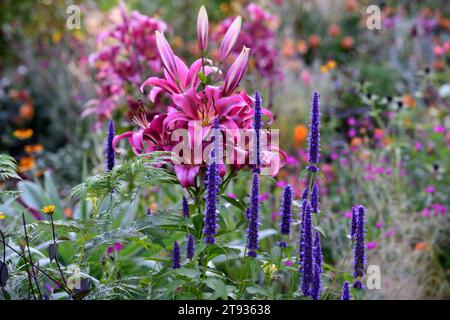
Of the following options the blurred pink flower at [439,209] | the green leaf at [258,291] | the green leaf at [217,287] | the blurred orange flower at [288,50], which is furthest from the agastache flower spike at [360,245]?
the blurred orange flower at [288,50]

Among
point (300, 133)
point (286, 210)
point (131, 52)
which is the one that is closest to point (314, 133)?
point (286, 210)

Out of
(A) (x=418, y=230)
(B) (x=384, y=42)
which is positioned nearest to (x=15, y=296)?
(A) (x=418, y=230)

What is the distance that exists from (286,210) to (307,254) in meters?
0.15

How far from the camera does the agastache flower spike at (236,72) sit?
7.08 feet

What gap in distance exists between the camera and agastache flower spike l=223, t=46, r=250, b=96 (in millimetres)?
2158

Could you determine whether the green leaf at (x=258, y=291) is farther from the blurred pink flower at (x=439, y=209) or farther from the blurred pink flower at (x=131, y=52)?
the blurred pink flower at (x=439, y=209)

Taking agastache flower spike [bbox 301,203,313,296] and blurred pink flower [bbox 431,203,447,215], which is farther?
blurred pink flower [bbox 431,203,447,215]

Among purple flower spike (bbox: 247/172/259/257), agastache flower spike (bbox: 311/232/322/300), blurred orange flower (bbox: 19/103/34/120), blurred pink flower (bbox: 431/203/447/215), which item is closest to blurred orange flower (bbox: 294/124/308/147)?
blurred pink flower (bbox: 431/203/447/215)

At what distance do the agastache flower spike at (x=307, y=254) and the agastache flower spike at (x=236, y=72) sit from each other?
0.47 metres

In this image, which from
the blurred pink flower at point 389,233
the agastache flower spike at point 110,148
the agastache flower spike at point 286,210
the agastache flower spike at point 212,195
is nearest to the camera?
the agastache flower spike at point 212,195

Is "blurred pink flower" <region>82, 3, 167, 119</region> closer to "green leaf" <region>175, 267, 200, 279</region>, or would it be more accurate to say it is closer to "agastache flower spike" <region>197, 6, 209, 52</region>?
"agastache flower spike" <region>197, 6, 209, 52</region>

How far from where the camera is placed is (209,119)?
2182mm

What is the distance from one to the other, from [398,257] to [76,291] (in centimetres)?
237

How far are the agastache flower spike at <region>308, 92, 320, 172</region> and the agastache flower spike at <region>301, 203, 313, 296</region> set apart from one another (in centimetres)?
18
